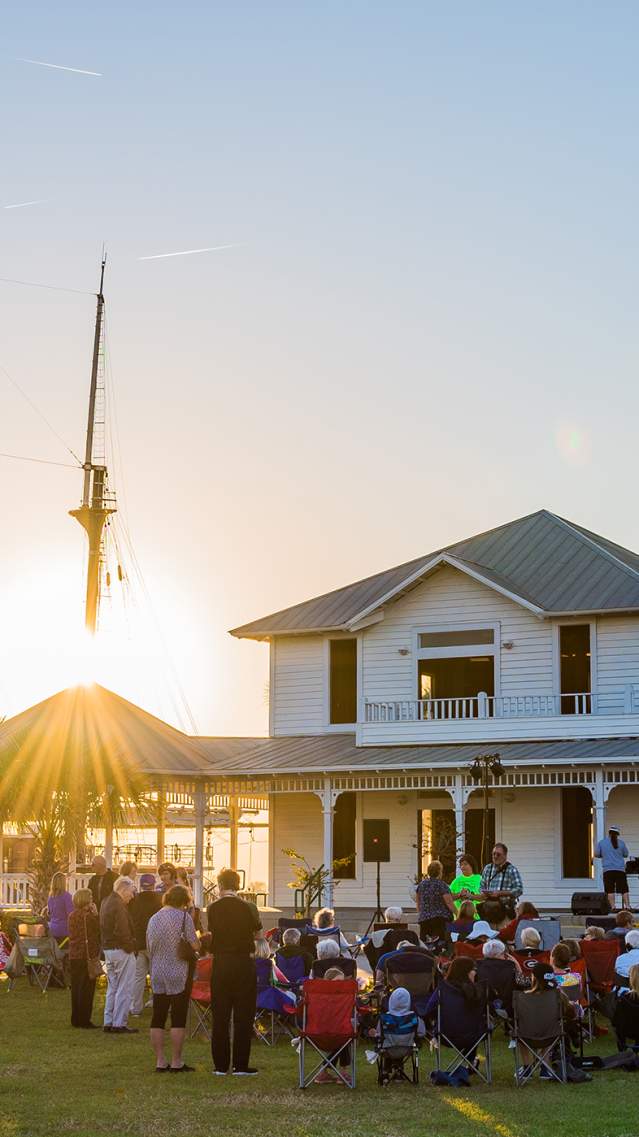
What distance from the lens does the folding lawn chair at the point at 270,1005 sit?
49.0 feet

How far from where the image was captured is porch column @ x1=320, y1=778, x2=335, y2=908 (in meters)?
31.1

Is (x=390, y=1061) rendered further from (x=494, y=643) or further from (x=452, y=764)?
(x=494, y=643)

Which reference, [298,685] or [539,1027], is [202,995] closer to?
[539,1027]

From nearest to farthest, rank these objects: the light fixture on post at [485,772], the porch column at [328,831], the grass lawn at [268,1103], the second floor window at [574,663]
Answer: the grass lawn at [268,1103]
the light fixture on post at [485,772]
the second floor window at [574,663]
the porch column at [328,831]

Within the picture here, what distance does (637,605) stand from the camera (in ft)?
97.2

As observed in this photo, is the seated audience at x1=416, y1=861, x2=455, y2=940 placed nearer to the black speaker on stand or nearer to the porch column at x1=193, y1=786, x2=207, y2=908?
the black speaker on stand

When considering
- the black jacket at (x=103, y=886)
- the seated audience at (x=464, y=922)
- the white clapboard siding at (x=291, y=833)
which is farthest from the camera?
the white clapboard siding at (x=291, y=833)

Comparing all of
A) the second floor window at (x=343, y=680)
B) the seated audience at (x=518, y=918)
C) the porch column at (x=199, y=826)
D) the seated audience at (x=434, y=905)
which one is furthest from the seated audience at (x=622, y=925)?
the second floor window at (x=343, y=680)

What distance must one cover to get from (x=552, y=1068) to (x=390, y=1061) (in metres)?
1.33

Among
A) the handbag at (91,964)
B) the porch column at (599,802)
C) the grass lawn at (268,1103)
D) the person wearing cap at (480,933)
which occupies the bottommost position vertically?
the grass lawn at (268,1103)

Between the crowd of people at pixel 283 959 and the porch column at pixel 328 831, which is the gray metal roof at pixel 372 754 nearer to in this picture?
the porch column at pixel 328 831

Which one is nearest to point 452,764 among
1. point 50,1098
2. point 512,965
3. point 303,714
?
point 303,714

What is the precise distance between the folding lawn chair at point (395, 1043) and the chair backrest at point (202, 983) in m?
2.94

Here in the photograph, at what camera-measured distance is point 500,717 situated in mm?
30531
